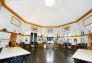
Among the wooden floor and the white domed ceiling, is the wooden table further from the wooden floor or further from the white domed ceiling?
the white domed ceiling

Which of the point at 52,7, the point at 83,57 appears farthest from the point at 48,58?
the point at 52,7

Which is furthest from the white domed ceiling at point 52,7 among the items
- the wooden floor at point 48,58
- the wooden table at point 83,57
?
the wooden table at point 83,57

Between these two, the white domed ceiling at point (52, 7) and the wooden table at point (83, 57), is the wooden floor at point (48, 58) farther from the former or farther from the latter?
the white domed ceiling at point (52, 7)

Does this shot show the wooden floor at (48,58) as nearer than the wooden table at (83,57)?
No

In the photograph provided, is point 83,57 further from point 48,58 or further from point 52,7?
point 52,7

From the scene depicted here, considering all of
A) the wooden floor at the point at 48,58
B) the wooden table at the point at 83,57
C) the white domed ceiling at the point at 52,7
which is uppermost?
the white domed ceiling at the point at 52,7

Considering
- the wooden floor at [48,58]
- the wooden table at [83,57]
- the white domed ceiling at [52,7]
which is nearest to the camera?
the wooden table at [83,57]

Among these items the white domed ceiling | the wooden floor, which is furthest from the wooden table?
the white domed ceiling

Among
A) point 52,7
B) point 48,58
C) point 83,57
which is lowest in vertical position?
point 48,58

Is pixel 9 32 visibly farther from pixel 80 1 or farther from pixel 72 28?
pixel 72 28

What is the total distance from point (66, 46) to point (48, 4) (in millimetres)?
6090

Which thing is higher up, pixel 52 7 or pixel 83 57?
pixel 52 7

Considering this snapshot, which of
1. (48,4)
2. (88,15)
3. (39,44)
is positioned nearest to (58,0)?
(48,4)

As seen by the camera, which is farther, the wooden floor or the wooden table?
the wooden floor
